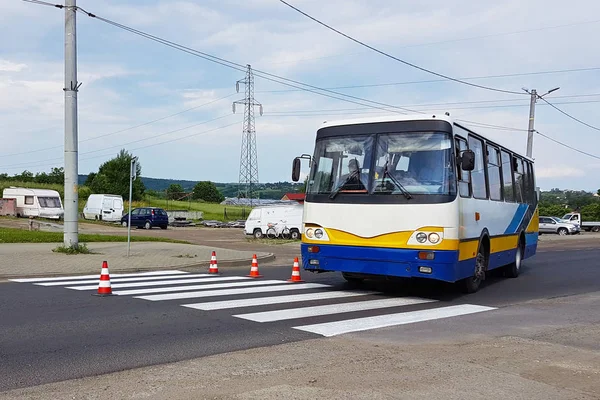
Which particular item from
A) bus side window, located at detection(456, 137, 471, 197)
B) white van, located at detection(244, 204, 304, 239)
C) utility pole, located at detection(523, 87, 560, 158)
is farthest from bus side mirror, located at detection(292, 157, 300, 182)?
utility pole, located at detection(523, 87, 560, 158)

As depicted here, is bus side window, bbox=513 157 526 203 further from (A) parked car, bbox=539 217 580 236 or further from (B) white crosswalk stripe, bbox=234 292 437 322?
(A) parked car, bbox=539 217 580 236

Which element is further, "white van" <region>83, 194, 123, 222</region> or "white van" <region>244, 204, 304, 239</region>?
"white van" <region>83, 194, 123, 222</region>

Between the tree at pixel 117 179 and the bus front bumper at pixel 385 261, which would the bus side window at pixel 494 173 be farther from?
the tree at pixel 117 179

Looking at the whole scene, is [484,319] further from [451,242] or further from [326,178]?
[326,178]

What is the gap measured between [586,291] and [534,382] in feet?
29.2

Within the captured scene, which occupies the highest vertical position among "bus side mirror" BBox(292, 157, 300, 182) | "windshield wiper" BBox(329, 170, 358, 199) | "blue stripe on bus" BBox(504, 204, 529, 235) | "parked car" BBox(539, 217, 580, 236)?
"bus side mirror" BBox(292, 157, 300, 182)

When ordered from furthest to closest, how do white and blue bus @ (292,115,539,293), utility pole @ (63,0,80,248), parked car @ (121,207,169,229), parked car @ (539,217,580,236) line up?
parked car @ (539,217,580,236), parked car @ (121,207,169,229), utility pole @ (63,0,80,248), white and blue bus @ (292,115,539,293)

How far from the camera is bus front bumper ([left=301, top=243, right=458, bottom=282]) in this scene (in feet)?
34.6

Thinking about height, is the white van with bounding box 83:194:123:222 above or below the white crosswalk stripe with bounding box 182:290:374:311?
above

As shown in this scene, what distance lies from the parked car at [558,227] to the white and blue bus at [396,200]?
49.0m

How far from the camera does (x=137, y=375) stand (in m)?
6.00

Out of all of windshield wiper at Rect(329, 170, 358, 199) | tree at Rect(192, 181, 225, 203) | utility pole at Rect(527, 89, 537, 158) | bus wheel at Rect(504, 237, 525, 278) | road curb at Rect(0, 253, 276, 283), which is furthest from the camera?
tree at Rect(192, 181, 225, 203)

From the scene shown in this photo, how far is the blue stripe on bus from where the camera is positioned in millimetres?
15273

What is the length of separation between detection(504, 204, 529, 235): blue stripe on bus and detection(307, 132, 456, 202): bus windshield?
481 cm
